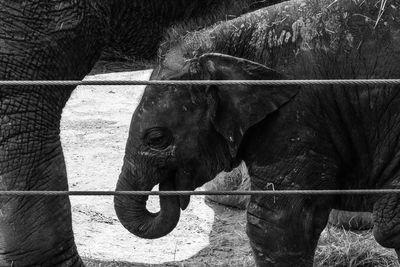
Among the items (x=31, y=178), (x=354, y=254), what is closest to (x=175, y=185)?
(x=31, y=178)

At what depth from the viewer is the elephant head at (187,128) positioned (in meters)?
3.65

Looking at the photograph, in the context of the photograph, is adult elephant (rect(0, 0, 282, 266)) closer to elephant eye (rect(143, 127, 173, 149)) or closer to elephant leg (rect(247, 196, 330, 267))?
elephant eye (rect(143, 127, 173, 149))

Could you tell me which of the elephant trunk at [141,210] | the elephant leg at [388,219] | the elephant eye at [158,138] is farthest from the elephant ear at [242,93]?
the elephant leg at [388,219]

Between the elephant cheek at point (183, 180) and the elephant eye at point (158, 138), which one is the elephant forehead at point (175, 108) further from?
the elephant cheek at point (183, 180)

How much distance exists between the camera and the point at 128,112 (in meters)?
7.29

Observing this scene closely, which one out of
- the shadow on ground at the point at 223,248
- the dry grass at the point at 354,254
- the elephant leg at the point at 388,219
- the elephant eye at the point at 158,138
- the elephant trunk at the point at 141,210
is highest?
the elephant eye at the point at 158,138

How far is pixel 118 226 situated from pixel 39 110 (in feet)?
4.03

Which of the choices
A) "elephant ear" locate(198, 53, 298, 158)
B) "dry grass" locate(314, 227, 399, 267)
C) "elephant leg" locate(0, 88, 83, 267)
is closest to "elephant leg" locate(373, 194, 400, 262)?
"elephant ear" locate(198, 53, 298, 158)

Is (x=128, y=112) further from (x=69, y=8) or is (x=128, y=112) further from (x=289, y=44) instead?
(x=289, y=44)

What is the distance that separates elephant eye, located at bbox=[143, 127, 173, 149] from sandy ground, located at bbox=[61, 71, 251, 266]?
1083 millimetres

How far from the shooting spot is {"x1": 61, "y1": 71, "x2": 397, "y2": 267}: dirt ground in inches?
187

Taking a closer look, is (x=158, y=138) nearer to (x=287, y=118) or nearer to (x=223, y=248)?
(x=287, y=118)

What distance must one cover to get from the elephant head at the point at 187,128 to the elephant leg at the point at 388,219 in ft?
1.51

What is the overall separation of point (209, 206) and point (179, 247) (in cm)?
62
